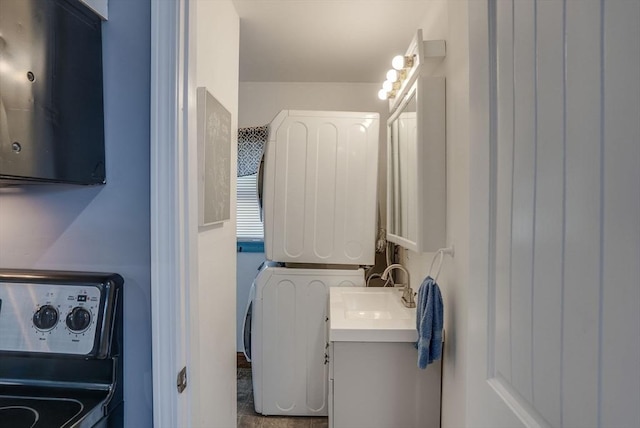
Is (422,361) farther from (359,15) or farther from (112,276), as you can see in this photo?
(359,15)

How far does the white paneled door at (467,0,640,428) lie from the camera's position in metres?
0.39

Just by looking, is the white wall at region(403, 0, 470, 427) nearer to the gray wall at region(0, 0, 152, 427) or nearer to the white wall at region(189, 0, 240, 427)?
the white wall at region(189, 0, 240, 427)

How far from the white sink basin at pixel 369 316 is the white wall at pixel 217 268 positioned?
0.52 m

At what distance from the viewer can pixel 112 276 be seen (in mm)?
780

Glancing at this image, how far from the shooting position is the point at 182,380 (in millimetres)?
822

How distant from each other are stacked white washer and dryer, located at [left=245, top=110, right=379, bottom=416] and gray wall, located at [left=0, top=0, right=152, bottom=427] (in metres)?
1.47

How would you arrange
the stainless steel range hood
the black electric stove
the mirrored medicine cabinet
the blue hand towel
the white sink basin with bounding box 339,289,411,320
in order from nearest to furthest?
the stainless steel range hood
the black electric stove
the blue hand towel
the mirrored medicine cabinet
the white sink basin with bounding box 339,289,411,320

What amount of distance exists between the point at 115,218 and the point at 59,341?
0.29 metres

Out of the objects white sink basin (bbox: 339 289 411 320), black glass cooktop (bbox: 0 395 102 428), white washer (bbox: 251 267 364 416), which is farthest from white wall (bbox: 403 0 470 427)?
black glass cooktop (bbox: 0 395 102 428)

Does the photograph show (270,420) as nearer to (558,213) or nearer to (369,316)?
(369,316)

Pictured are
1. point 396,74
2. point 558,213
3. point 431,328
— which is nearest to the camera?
point 558,213

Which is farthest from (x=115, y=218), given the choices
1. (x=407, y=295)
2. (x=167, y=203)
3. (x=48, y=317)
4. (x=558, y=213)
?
(x=407, y=295)

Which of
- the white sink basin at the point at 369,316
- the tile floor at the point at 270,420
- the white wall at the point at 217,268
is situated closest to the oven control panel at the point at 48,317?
the white wall at the point at 217,268

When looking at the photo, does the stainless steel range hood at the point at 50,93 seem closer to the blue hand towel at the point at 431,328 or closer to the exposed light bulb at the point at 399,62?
the blue hand towel at the point at 431,328
